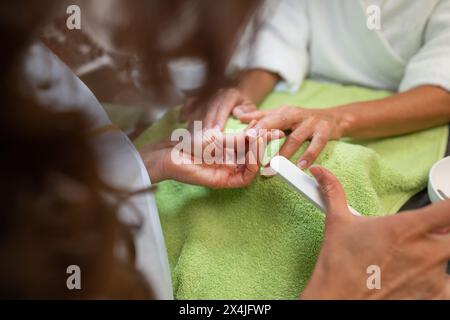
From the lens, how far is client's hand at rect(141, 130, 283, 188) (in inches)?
29.5

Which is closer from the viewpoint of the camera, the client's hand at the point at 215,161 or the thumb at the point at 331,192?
the thumb at the point at 331,192

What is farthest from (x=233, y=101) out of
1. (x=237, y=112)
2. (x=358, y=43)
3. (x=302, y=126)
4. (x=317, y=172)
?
(x=358, y=43)

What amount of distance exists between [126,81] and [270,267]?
14.4 inches

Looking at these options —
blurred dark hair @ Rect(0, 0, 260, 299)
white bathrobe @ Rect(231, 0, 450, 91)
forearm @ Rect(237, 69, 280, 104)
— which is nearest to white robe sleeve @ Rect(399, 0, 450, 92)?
white bathrobe @ Rect(231, 0, 450, 91)

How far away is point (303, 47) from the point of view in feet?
3.65

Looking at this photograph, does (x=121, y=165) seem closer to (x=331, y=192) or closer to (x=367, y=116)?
(x=331, y=192)

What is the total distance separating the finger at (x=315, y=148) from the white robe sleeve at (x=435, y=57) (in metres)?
0.26

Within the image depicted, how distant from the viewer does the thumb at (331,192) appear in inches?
25.5

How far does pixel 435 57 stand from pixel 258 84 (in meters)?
0.36

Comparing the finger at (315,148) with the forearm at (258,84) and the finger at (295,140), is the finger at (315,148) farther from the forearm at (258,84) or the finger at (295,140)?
the forearm at (258,84)

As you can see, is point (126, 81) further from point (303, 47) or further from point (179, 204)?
point (303, 47)

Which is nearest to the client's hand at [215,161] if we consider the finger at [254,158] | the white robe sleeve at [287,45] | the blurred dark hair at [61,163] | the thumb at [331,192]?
the finger at [254,158]

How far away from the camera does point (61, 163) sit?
1.54ft

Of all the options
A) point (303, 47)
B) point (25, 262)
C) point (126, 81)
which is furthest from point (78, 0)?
point (303, 47)
